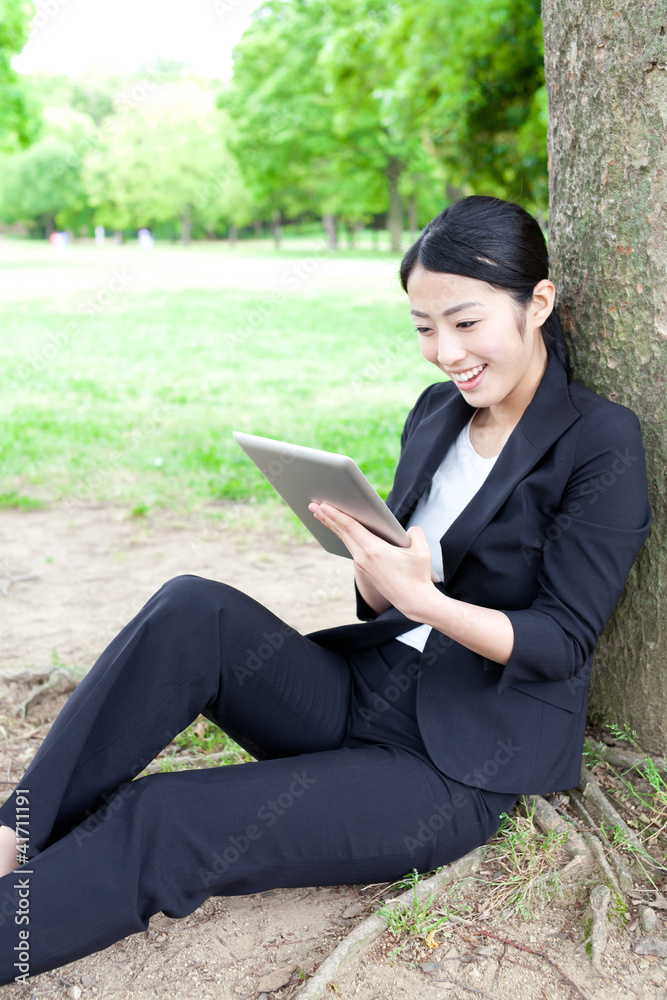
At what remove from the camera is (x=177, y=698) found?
198 centimetres

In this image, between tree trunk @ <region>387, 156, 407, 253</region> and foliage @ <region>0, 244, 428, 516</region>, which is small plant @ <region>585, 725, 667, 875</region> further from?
tree trunk @ <region>387, 156, 407, 253</region>

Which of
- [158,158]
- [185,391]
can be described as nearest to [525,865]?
[185,391]

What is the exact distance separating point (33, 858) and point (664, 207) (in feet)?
6.71

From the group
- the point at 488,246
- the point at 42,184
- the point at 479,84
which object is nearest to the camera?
the point at 488,246

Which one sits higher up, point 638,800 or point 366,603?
point 366,603

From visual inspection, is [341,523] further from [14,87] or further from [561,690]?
[14,87]

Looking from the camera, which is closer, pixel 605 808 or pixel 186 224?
pixel 605 808

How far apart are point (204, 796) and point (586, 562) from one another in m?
0.94

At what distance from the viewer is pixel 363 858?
1.89 meters

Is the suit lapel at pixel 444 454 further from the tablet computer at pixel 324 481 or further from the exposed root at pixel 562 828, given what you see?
the exposed root at pixel 562 828

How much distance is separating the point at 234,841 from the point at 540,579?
2.82 ft

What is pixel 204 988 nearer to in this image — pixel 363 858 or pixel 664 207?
pixel 363 858

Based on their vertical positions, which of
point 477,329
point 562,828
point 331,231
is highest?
point 331,231

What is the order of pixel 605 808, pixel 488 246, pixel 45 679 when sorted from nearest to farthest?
pixel 488 246, pixel 605 808, pixel 45 679
